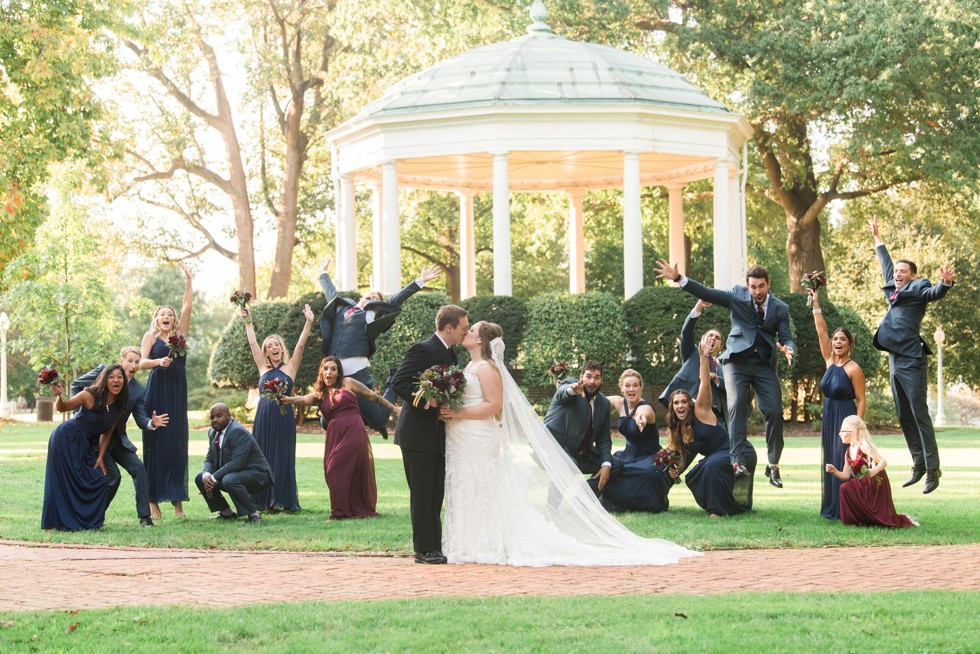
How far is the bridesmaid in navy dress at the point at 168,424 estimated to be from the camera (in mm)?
13164

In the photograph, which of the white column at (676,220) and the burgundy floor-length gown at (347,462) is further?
the white column at (676,220)

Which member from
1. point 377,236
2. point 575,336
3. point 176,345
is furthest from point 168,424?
point 377,236

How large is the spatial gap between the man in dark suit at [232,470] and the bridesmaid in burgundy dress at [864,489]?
579 centimetres

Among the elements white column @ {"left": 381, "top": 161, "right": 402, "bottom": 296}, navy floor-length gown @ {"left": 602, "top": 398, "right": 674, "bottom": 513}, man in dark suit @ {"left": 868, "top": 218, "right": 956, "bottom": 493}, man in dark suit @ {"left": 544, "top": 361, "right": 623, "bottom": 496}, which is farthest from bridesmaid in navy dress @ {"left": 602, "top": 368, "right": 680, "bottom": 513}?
white column @ {"left": 381, "top": 161, "right": 402, "bottom": 296}

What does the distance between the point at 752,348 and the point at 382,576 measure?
552 cm

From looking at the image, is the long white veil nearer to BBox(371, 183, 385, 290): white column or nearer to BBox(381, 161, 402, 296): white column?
BBox(381, 161, 402, 296): white column

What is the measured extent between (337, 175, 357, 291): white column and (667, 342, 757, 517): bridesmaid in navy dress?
1852cm

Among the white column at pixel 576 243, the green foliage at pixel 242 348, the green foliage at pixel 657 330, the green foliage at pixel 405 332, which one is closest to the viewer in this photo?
the green foliage at pixel 657 330

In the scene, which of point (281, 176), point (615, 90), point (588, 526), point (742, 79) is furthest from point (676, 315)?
point (281, 176)

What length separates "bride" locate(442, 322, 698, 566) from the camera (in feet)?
33.3

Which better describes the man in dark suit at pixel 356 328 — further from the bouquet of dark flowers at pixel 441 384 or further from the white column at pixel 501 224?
the white column at pixel 501 224

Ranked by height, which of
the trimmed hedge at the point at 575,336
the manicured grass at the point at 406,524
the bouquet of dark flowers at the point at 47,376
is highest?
the trimmed hedge at the point at 575,336

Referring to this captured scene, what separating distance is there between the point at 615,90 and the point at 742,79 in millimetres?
7298

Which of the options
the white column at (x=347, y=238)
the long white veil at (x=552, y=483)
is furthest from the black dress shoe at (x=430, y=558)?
the white column at (x=347, y=238)
